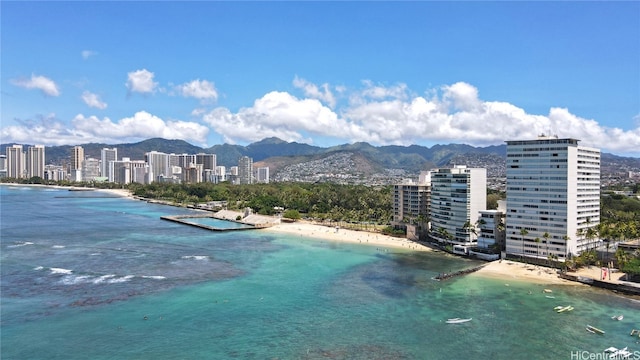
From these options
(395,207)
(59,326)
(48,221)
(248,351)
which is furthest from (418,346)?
(48,221)

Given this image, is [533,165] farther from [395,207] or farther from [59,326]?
[59,326]

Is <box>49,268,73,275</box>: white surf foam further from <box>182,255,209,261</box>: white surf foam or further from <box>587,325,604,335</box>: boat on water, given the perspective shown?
<box>587,325,604,335</box>: boat on water

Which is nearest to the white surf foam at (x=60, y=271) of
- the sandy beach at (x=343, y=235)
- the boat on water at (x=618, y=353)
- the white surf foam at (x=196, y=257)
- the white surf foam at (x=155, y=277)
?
the white surf foam at (x=155, y=277)

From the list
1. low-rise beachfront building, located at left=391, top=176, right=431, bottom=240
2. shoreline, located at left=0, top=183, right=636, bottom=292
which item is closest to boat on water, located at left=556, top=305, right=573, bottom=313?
shoreline, located at left=0, top=183, right=636, bottom=292

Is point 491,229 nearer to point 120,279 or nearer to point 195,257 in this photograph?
point 195,257

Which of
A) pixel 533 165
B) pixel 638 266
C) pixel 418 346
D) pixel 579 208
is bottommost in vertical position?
pixel 418 346

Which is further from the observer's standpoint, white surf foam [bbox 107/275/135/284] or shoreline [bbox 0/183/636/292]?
shoreline [bbox 0/183/636/292]
